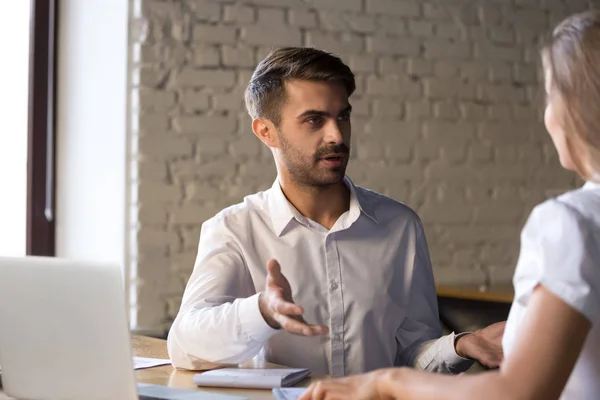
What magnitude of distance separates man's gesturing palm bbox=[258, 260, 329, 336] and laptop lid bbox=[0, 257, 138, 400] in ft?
0.86

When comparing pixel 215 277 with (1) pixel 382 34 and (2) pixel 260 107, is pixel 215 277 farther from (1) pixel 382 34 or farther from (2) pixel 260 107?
(1) pixel 382 34

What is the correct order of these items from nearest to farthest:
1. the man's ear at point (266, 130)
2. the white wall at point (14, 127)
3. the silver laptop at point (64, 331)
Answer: the silver laptop at point (64, 331), the man's ear at point (266, 130), the white wall at point (14, 127)

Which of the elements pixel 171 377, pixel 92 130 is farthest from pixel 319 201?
pixel 92 130

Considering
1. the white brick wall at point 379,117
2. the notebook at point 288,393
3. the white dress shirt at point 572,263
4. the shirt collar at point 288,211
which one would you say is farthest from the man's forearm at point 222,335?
the white brick wall at point 379,117

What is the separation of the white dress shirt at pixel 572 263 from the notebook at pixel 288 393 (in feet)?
1.50

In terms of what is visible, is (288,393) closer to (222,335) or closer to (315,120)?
(222,335)

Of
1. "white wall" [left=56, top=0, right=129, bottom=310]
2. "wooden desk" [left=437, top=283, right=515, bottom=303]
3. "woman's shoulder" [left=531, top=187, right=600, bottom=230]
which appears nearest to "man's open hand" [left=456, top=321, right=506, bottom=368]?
"woman's shoulder" [left=531, top=187, right=600, bottom=230]

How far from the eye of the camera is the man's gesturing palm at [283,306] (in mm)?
1396

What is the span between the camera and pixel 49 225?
10.8ft

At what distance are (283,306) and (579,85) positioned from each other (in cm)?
62

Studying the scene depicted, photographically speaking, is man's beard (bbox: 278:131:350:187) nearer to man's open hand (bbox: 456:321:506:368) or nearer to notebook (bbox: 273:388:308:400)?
man's open hand (bbox: 456:321:506:368)

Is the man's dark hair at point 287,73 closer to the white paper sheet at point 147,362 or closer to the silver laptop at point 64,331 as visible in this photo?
the white paper sheet at point 147,362

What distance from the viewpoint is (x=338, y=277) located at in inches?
81.8

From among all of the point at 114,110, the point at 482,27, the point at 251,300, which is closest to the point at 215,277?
the point at 251,300
